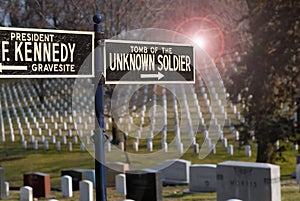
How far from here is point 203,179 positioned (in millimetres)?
13109

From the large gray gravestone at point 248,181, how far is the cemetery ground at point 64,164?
148cm

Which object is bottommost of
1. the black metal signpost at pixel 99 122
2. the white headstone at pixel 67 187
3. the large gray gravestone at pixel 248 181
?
the white headstone at pixel 67 187

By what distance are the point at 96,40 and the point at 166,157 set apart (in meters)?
16.0

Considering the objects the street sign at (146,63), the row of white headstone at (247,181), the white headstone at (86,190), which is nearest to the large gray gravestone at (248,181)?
the row of white headstone at (247,181)

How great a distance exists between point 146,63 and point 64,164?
16326mm

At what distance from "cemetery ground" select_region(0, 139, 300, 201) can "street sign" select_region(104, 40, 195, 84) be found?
24.2ft

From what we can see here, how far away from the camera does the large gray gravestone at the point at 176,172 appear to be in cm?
1488

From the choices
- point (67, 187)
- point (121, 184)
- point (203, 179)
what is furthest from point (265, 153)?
point (67, 187)

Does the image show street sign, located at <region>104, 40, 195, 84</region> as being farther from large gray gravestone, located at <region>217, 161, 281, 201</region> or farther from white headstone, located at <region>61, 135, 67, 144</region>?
white headstone, located at <region>61, 135, 67, 144</region>

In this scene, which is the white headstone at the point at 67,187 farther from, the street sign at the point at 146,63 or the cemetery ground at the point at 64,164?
the street sign at the point at 146,63

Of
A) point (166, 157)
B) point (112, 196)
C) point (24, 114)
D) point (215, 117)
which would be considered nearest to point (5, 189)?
point (112, 196)

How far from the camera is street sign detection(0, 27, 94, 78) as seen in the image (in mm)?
3768

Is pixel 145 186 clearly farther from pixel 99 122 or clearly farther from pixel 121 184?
pixel 99 122

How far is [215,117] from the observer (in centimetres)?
2622
